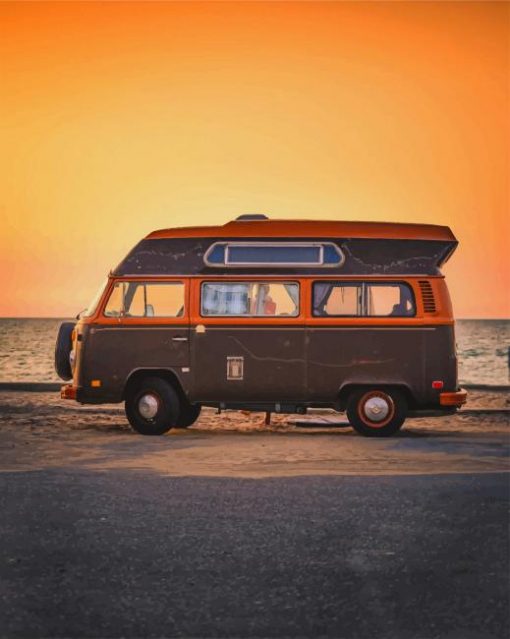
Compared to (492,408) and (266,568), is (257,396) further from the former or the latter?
(266,568)

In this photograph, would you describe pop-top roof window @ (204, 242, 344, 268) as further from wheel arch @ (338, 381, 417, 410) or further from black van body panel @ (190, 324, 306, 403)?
wheel arch @ (338, 381, 417, 410)

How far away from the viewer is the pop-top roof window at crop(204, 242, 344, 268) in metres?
14.6

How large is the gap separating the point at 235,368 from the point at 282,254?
5.72ft

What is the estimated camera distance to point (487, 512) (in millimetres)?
8289

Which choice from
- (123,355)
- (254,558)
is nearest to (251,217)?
(123,355)

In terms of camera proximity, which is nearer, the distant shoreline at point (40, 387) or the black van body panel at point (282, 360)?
the black van body panel at point (282, 360)

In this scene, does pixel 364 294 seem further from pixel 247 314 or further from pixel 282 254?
pixel 247 314

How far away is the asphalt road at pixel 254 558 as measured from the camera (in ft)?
17.1

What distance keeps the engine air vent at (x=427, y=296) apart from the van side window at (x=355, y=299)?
25 centimetres

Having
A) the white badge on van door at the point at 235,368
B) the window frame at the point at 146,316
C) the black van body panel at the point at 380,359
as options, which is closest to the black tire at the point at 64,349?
the window frame at the point at 146,316

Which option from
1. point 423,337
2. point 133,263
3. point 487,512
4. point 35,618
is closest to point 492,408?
point 423,337

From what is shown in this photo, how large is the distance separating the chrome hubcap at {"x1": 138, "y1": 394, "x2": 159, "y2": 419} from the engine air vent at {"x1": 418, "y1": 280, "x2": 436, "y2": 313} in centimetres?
405

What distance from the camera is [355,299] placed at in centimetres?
1475

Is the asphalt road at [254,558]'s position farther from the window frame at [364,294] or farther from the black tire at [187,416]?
the black tire at [187,416]
